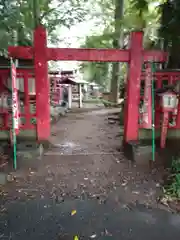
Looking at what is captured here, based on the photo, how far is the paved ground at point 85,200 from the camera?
3056 mm

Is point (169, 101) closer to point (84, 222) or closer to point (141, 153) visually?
point (141, 153)

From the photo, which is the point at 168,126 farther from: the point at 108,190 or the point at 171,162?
the point at 108,190

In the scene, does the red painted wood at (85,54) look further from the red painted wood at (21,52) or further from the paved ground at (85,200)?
the paved ground at (85,200)

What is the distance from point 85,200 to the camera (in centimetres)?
380

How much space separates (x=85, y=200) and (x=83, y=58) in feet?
9.75

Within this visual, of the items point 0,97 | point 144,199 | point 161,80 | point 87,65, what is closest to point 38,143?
point 0,97

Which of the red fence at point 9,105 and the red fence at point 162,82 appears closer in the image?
the red fence at point 9,105

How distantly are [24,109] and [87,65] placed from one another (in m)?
15.0

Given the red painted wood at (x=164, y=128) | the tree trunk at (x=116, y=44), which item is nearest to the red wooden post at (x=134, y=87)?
the red painted wood at (x=164, y=128)

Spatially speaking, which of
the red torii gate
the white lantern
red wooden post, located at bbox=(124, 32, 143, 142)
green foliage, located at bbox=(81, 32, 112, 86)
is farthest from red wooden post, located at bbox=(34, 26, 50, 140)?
green foliage, located at bbox=(81, 32, 112, 86)

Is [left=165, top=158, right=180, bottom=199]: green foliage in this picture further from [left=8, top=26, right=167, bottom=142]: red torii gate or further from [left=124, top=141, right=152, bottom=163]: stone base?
[left=8, top=26, right=167, bottom=142]: red torii gate

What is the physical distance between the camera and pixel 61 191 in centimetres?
405

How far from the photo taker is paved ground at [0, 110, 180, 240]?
10.0 feet

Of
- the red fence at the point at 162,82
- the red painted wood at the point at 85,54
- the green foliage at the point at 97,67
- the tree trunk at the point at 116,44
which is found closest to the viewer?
the red painted wood at the point at 85,54
